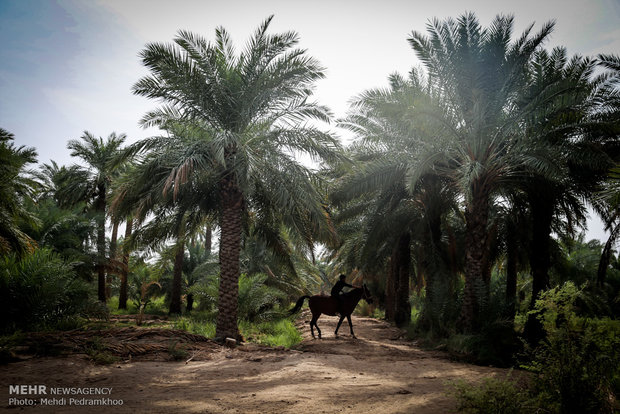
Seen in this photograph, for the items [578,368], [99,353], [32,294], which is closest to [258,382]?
[99,353]

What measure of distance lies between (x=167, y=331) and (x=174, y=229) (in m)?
4.87

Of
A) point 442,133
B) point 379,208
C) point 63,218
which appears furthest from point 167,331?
point 63,218

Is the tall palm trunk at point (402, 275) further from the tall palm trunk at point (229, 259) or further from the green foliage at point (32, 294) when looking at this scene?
the green foliage at point (32, 294)

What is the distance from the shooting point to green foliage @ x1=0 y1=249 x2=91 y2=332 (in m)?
7.85

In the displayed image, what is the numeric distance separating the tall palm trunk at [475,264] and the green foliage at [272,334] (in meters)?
5.39

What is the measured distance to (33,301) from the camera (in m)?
8.11

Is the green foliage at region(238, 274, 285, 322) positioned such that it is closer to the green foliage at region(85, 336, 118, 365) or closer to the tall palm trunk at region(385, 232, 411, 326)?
the tall palm trunk at region(385, 232, 411, 326)

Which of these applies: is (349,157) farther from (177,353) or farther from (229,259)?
(177,353)

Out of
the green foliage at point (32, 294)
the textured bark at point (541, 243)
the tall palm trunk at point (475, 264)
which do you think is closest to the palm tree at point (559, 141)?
the textured bark at point (541, 243)

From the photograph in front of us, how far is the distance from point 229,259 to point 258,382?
5420 mm

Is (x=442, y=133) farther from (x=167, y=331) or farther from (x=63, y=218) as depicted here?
(x=63, y=218)

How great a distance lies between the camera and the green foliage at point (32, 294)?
7.85m

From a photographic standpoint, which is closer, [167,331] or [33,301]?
[33,301]

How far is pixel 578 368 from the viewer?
12.4 feet
